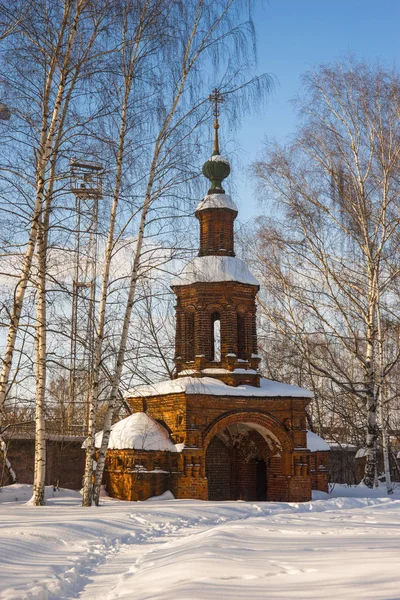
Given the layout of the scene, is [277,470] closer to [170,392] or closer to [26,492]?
[170,392]

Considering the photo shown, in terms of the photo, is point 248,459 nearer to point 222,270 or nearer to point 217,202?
point 222,270

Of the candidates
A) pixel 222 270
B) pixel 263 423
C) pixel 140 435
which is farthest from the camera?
pixel 222 270

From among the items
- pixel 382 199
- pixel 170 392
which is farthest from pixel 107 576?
pixel 382 199

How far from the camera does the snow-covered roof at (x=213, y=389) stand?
52.5ft

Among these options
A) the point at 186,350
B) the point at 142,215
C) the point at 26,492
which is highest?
the point at 142,215

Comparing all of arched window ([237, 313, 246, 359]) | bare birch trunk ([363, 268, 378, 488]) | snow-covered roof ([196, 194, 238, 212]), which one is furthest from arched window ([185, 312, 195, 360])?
bare birch trunk ([363, 268, 378, 488])

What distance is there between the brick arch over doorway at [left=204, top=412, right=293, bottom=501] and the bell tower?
50.1 inches

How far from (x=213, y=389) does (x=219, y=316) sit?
9.42 ft

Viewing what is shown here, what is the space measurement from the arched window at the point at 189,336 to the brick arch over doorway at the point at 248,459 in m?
2.28

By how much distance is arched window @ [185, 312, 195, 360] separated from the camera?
1770cm

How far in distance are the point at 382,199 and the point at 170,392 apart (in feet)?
24.6

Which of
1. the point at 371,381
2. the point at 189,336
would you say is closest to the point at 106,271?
the point at 189,336

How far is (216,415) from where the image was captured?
53.3ft

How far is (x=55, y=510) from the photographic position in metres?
10.2
